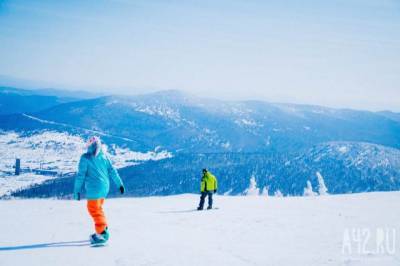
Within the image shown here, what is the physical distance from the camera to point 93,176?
10961mm

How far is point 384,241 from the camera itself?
1073 centimetres

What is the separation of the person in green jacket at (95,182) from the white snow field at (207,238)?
74cm

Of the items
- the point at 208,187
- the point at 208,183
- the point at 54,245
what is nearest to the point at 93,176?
the point at 54,245

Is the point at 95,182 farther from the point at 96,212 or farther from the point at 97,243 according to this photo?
the point at 97,243

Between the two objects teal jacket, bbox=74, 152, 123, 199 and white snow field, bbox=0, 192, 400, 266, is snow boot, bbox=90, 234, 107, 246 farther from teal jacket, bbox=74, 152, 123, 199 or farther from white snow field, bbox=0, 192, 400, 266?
teal jacket, bbox=74, 152, 123, 199

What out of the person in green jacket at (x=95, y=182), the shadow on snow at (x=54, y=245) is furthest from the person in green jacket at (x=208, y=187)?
the shadow on snow at (x=54, y=245)

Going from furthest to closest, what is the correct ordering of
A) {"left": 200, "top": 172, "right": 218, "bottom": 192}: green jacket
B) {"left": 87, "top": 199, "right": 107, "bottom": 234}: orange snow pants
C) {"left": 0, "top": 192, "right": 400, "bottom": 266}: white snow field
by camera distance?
{"left": 200, "top": 172, "right": 218, "bottom": 192}: green jacket, {"left": 87, "top": 199, "right": 107, "bottom": 234}: orange snow pants, {"left": 0, "top": 192, "right": 400, "bottom": 266}: white snow field

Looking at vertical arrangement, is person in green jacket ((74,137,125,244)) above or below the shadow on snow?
above

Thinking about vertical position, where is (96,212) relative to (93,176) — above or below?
below

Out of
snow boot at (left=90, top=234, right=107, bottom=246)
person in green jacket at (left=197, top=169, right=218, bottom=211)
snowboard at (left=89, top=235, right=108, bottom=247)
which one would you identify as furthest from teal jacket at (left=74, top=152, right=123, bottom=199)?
person in green jacket at (left=197, top=169, right=218, bottom=211)

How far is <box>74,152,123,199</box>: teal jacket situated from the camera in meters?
10.8

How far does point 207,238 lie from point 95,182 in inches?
158

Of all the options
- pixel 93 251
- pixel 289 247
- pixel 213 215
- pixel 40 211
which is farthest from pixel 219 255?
pixel 40 211

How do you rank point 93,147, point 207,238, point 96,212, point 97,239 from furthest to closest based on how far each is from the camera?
point 207,238
point 93,147
point 96,212
point 97,239
